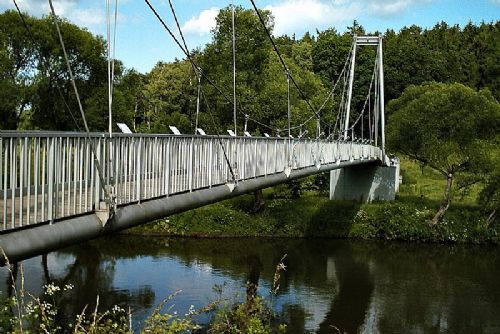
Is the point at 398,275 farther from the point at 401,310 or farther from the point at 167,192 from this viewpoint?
the point at 167,192

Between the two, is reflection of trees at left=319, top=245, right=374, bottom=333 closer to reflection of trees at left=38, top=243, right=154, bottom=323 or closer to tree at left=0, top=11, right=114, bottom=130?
reflection of trees at left=38, top=243, right=154, bottom=323

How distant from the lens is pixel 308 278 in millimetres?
18109

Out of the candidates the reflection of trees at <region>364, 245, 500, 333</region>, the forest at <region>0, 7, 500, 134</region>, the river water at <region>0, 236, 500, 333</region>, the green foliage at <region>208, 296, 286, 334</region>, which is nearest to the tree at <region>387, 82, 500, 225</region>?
the reflection of trees at <region>364, 245, 500, 333</region>

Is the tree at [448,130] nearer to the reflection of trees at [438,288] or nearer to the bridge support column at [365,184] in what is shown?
the bridge support column at [365,184]

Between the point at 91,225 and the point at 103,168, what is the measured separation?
0.84 meters

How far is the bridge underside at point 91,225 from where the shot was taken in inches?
204

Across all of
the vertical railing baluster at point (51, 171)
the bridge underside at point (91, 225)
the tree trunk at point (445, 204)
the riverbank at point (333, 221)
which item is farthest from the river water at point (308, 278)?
the vertical railing baluster at point (51, 171)

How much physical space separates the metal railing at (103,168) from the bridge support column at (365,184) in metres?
16.0

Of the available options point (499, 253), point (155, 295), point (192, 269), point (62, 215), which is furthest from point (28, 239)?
point (499, 253)

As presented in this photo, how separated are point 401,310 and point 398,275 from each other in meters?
4.10

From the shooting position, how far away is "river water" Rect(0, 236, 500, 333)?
46.3 ft

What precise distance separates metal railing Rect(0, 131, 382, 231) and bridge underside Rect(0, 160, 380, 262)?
10cm

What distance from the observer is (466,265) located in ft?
68.2

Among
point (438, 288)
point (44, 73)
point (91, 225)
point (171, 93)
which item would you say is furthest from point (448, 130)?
point (171, 93)
